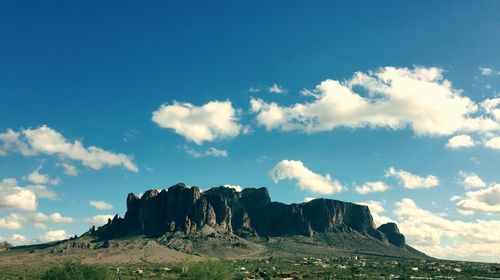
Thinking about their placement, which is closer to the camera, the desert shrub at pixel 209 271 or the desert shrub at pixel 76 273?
the desert shrub at pixel 76 273

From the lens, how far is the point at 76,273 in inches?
4668

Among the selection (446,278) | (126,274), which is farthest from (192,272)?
(446,278)

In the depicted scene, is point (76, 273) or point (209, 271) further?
point (209, 271)

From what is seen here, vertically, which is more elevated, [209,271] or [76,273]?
[209,271]

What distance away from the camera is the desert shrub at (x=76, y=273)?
117m

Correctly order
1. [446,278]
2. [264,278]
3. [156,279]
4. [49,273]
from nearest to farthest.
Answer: [49,273] → [156,279] → [264,278] → [446,278]

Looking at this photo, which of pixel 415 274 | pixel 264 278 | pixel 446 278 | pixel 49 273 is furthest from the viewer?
pixel 415 274

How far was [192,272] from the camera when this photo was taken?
417 feet

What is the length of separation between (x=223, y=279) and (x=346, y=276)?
59527mm

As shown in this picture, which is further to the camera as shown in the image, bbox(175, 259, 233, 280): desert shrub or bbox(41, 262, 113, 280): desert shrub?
bbox(175, 259, 233, 280): desert shrub

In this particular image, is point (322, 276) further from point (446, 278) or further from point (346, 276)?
point (446, 278)

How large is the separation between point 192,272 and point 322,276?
192 ft

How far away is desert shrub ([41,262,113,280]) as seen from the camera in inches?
4611

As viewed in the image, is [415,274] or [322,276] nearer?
[322,276]
